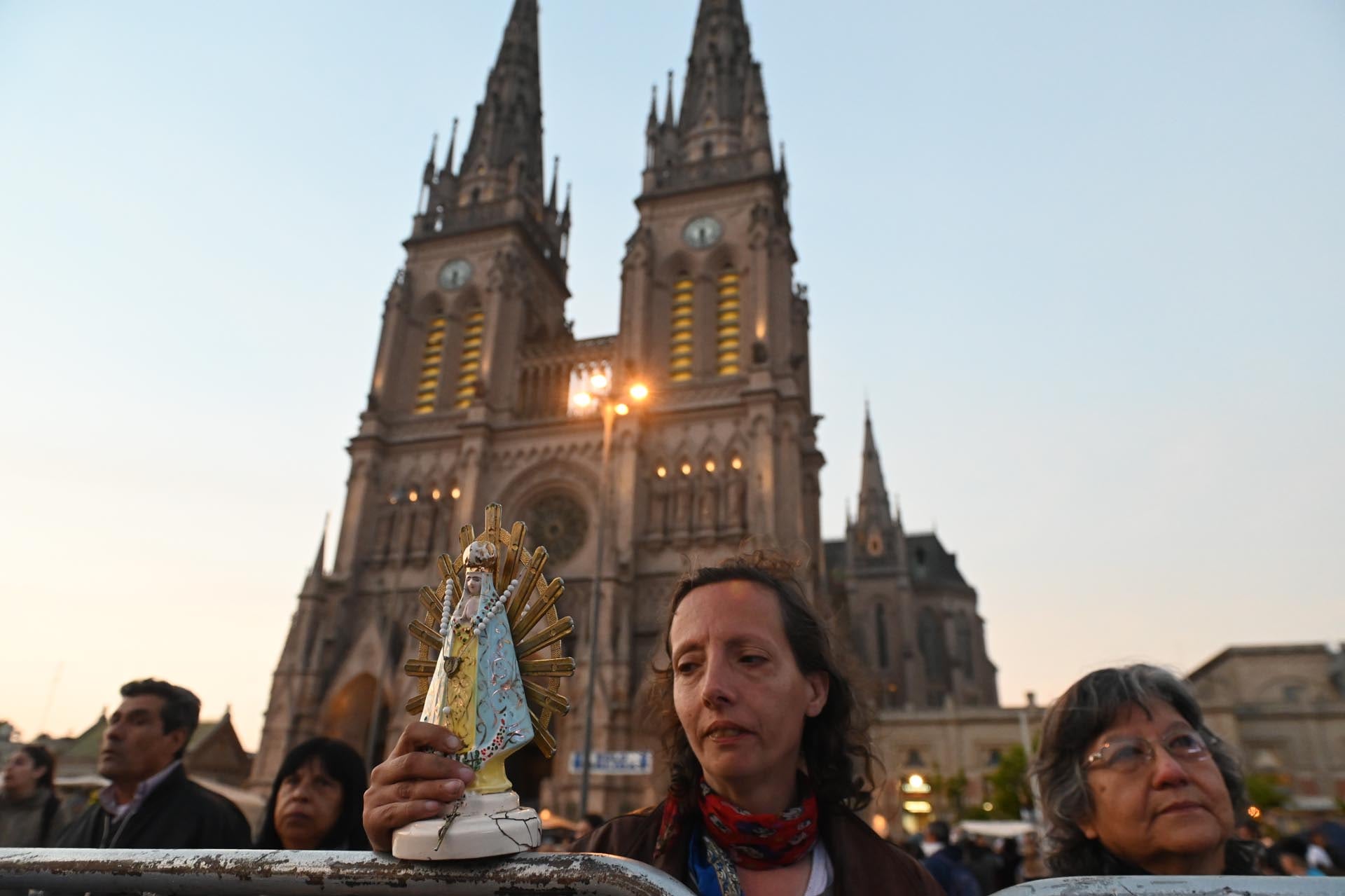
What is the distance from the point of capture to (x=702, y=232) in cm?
3123

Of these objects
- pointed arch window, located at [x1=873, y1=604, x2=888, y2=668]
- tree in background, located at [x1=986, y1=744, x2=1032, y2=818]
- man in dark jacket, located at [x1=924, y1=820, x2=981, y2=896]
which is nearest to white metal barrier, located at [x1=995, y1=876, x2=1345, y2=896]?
man in dark jacket, located at [x1=924, y1=820, x2=981, y2=896]

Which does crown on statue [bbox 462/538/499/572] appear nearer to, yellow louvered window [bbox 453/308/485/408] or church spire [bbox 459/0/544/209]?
yellow louvered window [bbox 453/308/485/408]

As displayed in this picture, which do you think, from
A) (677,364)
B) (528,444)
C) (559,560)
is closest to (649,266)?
(677,364)

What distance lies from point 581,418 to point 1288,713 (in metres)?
31.4

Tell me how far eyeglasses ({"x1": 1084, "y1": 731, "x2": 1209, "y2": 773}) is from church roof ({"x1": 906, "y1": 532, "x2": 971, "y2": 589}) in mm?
51250

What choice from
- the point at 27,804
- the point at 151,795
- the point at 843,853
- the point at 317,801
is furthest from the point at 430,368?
the point at 843,853

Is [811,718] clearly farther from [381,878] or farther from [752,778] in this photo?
[381,878]

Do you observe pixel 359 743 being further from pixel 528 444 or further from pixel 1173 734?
pixel 1173 734

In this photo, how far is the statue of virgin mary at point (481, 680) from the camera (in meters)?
1.48

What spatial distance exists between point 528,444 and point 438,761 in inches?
1117

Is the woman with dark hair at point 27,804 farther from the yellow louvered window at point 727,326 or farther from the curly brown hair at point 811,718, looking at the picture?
the yellow louvered window at point 727,326

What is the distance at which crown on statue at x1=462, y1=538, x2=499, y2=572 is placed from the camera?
65.5 inches

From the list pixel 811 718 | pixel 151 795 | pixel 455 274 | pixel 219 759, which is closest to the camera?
pixel 811 718

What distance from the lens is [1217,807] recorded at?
2229 mm
